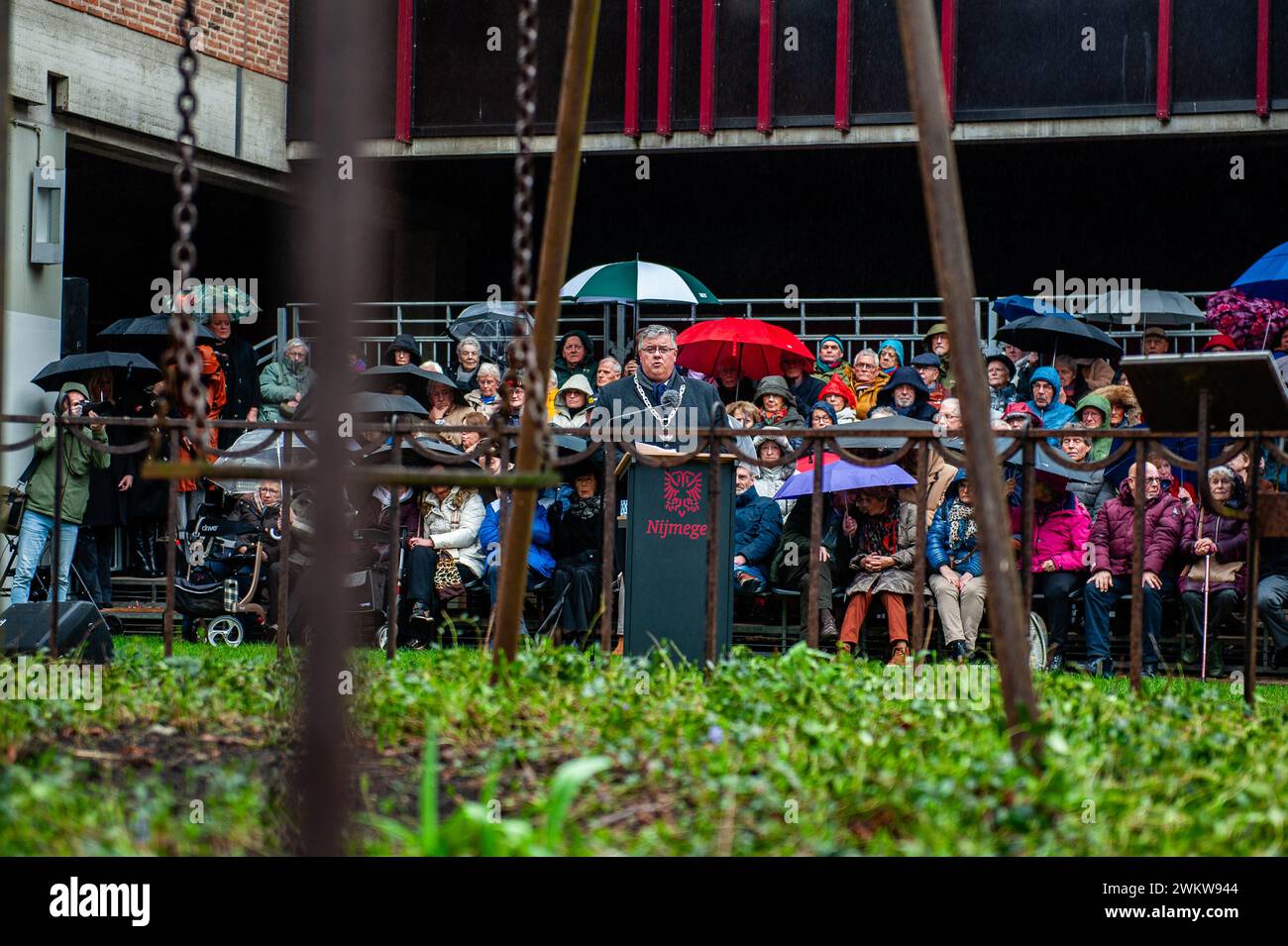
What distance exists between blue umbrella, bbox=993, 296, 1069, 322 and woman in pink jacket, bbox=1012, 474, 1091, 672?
4.29m

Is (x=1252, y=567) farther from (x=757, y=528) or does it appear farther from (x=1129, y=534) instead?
(x=757, y=528)

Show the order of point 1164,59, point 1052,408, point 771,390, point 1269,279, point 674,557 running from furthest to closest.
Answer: point 1164,59 < point 1269,279 < point 771,390 < point 1052,408 < point 674,557

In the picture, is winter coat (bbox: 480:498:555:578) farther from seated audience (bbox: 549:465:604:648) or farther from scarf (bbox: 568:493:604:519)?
scarf (bbox: 568:493:604:519)

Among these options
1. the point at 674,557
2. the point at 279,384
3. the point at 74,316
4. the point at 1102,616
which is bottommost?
the point at 1102,616

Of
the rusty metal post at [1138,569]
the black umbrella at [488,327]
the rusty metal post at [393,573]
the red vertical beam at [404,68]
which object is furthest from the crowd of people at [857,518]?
the red vertical beam at [404,68]

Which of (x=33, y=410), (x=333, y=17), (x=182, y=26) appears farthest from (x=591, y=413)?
(x=333, y=17)

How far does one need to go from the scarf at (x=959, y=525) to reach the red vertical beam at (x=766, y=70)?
9.50m

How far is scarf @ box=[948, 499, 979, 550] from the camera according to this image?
11.2 metres

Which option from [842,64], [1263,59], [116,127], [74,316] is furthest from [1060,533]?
[116,127]

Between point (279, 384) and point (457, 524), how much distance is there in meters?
3.60

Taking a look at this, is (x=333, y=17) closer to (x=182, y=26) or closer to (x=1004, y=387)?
(x=182, y=26)

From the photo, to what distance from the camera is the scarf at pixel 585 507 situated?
469 inches

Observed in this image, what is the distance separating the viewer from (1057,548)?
11.1 meters

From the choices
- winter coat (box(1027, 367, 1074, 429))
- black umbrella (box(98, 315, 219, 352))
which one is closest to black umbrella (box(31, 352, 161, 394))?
black umbrella (box(98, 315, 219, 352))
